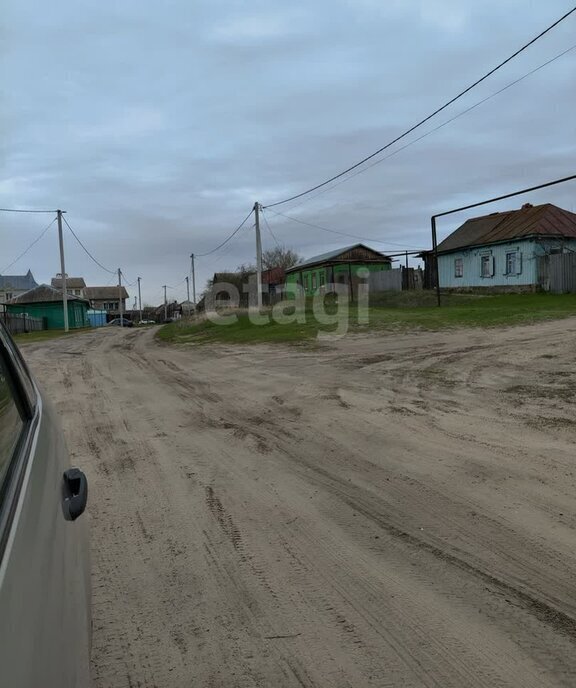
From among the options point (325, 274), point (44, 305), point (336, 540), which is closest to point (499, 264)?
point (325, 274)

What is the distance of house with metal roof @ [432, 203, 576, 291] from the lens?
1212 inches

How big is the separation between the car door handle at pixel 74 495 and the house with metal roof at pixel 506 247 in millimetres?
31881

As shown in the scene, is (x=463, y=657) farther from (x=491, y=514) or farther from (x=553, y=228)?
(x=553, y=228)

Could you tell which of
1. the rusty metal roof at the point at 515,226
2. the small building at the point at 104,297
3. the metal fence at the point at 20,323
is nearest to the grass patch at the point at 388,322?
the rusty metal roof at the point at 515,226

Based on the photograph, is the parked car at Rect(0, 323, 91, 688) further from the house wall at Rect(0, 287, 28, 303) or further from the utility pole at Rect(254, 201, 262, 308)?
the house wall at Rect(0, 287, 28, 303)

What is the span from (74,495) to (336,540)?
1937 mm

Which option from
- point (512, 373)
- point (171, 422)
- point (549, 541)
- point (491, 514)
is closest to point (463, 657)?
point (549, 541)

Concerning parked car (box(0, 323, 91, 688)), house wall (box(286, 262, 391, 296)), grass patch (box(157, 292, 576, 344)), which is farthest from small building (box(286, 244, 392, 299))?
parked car (box(0, 323, 91, 688))

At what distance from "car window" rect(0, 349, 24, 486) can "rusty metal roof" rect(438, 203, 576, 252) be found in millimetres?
32129

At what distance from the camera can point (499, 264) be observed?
33000 mm

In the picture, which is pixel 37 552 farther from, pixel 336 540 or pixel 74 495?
pixel 336 540

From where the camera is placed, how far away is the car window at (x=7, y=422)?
5.50ft

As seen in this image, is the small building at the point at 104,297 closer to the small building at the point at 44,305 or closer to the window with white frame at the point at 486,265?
the small building at the point at 44,305

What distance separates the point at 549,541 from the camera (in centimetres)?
336
